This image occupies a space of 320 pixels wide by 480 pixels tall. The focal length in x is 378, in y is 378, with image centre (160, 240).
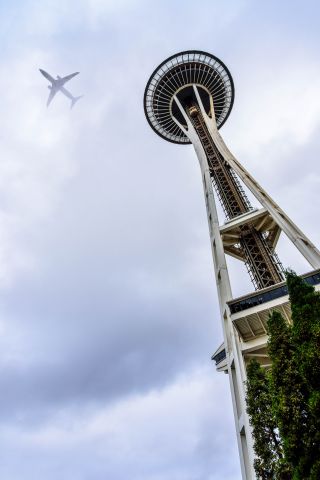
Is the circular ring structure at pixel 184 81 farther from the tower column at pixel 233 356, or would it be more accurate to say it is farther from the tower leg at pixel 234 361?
the tower leg at pixel 234 361

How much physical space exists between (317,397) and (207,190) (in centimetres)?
3135

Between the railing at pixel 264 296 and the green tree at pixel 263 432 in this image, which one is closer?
the green tree at pixel 263 432

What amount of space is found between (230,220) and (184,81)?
3214 cm

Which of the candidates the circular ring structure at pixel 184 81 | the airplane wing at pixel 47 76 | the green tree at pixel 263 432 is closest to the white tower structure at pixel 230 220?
the circular ring structure at pixel 184 81

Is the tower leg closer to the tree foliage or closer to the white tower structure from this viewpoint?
the white tower structure

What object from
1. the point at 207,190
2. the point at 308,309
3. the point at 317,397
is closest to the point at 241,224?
the point at 207,190

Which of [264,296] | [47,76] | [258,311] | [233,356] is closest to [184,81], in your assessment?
[47,76]

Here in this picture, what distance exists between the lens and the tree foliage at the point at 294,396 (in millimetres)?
12906

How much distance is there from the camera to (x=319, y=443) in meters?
12.7

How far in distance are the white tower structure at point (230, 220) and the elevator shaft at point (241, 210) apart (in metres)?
0.08

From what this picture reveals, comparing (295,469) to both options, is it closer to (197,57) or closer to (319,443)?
(319,443)

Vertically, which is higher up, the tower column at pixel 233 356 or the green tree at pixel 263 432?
the tower column at pixel 233 356

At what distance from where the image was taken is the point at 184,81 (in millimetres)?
59312

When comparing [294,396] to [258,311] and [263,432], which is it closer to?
[263,432]
